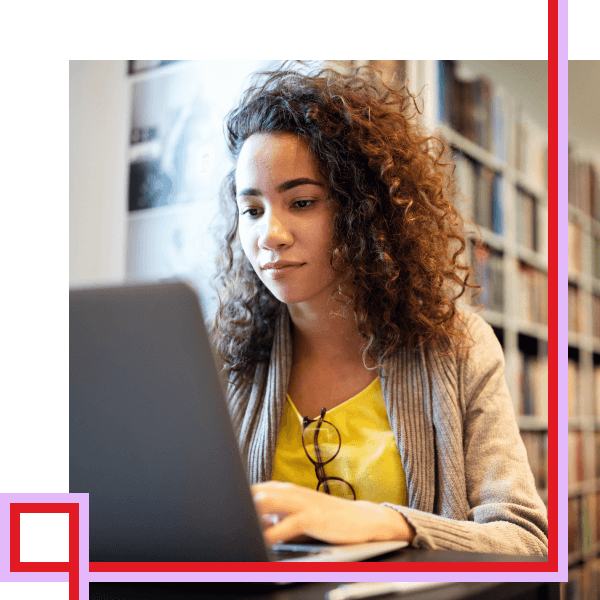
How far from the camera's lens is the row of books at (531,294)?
190 centimetres

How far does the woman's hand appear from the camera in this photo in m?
0.60

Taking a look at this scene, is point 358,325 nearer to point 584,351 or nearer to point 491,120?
point 491,120

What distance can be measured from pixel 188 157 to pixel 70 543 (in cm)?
104

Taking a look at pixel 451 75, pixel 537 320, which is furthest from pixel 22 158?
pixel 537 320

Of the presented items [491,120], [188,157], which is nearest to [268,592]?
[188,157]

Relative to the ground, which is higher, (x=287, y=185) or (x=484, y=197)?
(x=484, y=197)

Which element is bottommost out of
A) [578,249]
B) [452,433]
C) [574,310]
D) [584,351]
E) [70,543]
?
[70,543]

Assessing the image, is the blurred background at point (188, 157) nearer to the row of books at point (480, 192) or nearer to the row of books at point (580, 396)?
the row of books at point (480, 192)

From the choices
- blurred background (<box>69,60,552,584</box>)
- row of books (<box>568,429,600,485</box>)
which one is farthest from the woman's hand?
row of books (<box>568,429,600,485</box>)

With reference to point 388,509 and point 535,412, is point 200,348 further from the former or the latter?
point 535,412

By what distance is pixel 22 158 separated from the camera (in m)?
1.14

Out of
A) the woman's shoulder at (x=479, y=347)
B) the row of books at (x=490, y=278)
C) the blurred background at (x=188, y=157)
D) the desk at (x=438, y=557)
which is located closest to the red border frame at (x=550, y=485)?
the desk at (x=438, y=557)

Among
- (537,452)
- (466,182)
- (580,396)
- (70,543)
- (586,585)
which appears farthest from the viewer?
(580,396)

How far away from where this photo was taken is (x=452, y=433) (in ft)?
3.33
